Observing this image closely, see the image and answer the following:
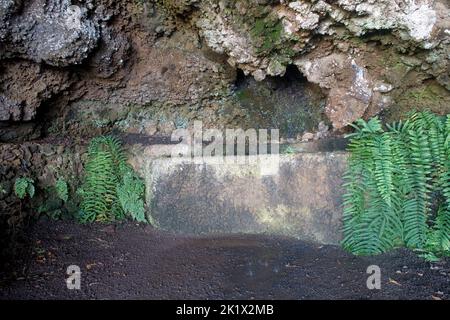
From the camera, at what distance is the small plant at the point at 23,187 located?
4762 millimetres

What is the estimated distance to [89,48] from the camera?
16.0 feet

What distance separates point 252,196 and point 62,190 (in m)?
2.66

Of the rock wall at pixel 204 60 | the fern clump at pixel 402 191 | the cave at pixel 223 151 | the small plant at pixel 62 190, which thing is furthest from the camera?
the small plant at pixel 62 190

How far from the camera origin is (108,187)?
5379 mm

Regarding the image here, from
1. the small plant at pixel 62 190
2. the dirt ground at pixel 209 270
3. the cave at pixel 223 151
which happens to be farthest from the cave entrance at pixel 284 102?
the small plant at pixel 62 190

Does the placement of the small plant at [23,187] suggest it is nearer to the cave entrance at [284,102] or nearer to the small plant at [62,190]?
the small plant at [62,190]

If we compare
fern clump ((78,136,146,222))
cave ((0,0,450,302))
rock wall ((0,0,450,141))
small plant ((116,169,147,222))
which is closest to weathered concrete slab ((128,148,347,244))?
cave ((0,0,450,302))

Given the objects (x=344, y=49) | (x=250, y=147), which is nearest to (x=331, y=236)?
(x=250, y=147)

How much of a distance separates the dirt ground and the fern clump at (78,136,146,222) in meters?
0.50

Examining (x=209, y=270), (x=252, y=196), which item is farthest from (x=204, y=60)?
(x=209, y=270)

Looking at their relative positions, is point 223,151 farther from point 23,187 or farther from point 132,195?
point 23,187

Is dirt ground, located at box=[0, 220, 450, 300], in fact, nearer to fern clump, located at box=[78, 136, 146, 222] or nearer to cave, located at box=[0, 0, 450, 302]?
cave, located at box=[0, 0, 450, 302]

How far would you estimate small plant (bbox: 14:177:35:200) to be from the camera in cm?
476

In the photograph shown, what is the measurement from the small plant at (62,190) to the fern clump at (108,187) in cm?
20
